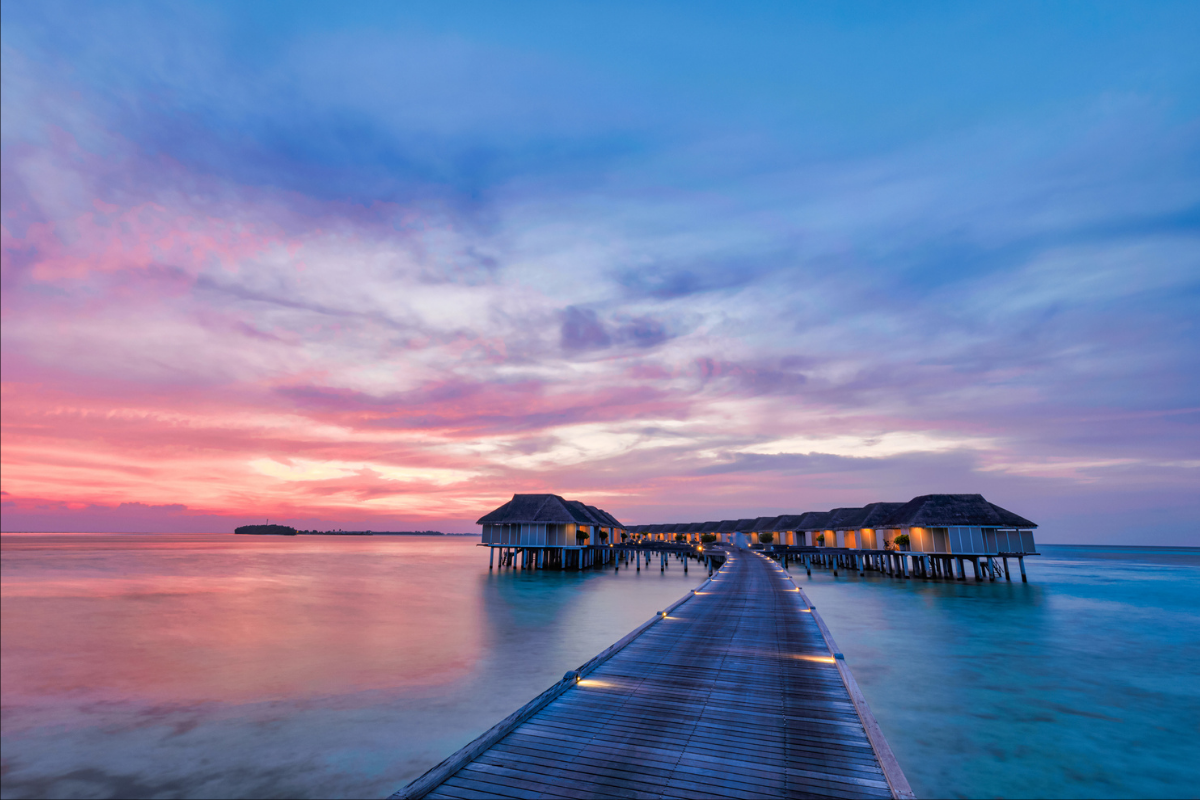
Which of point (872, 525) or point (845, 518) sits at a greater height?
point (845, 518)

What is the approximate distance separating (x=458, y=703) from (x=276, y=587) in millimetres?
40242

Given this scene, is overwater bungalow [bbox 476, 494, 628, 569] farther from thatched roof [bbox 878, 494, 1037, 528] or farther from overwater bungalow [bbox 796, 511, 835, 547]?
overwater bungalow [bbox 796, 511, 835, 547]

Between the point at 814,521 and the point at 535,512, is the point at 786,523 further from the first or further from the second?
the point at 535,512

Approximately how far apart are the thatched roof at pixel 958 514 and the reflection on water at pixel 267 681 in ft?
73.3

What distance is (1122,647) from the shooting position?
77.6ft

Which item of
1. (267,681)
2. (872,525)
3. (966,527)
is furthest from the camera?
(872,525)

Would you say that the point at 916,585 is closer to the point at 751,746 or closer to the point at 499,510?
the point at 499,510

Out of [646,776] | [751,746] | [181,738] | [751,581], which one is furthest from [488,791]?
[751,581]

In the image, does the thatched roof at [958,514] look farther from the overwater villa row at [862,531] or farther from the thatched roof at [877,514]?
the thatched roof at [877,514]

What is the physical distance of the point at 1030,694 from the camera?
52.9 feet

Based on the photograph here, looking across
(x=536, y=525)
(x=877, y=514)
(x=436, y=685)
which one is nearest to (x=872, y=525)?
(x=877, y=514)

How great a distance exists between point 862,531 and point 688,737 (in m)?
57.3

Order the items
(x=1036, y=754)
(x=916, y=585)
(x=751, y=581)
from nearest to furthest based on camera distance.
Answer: (x=1036, y=754) → (x=751, y=581) → (x=916, y=585)

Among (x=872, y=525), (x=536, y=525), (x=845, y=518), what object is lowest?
(x=872, y=525)
